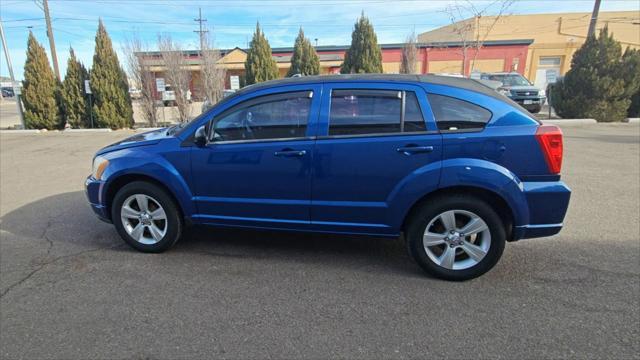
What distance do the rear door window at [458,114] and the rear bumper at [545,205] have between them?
64cm

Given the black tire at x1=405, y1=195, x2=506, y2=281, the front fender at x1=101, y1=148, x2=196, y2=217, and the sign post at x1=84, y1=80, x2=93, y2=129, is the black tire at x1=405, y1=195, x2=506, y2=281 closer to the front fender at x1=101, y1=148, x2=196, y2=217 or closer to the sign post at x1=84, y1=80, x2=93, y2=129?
the front fender at x1=101, y1=148, x2=196, y2=217

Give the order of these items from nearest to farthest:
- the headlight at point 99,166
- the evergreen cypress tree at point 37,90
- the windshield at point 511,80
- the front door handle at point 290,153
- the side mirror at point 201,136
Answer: the front door handle at point 290,153, the side mirror at point 201,136, the headlight at point 99,166, the evergreen cypress tree at point 37,90, the windshield at point 511,80

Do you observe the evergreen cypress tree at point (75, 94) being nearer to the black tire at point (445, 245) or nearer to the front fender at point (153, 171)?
the front fender at point (153, 171)

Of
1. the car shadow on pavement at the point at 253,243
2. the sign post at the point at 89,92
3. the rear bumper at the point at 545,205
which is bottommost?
the car shadow on pavement at the point at 253,243

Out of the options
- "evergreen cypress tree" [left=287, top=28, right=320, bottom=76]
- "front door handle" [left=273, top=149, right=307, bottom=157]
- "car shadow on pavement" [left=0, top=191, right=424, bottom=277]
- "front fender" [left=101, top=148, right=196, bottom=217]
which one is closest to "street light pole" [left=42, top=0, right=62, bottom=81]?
"evergreen cypress tree" [left=287, top=28, right=320, bottom=76]

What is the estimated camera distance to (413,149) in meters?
3.12

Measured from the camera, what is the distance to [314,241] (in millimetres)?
4145

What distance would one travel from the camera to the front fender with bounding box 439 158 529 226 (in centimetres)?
304

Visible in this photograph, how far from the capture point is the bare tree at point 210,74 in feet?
56.0

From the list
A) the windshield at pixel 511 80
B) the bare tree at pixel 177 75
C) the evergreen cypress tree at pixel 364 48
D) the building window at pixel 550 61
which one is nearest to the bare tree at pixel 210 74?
the bare tree at pixel 177 75

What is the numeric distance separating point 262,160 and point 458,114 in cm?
176

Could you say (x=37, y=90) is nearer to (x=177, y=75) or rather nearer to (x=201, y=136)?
(x=177, y=75)

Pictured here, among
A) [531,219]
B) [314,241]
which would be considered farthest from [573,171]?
[314,241]

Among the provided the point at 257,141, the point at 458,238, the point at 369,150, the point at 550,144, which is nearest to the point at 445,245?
the point at 458,238
